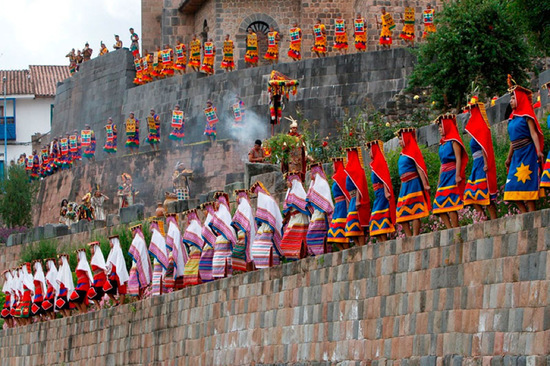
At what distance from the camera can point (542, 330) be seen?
640 inches

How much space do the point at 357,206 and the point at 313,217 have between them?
1.75 m

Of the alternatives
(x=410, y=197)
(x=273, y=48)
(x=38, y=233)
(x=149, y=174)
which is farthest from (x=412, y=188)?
(x=38, y=233)

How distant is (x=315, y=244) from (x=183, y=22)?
25.8 m

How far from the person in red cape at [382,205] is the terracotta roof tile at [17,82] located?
50801 mm

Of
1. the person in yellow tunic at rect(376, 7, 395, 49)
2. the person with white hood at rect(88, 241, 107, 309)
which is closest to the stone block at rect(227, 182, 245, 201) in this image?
the person with white hood at rect(88, 241, 107, 309)

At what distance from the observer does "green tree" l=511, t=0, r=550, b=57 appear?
28.9 meters

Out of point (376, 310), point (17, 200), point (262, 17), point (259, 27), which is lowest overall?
point (376, 310)

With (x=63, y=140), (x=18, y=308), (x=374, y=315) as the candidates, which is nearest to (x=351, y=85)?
(x=18, y=308)

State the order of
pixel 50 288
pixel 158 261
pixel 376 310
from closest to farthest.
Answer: pixel 376 310 → pixel 158 261 → pixel 50 288

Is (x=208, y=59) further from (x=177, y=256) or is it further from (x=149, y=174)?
(x=177, y=256)

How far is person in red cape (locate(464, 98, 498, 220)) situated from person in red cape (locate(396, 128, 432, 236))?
3.59 ft

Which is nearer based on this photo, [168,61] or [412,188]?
[412,188]

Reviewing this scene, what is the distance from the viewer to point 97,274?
30234 mm

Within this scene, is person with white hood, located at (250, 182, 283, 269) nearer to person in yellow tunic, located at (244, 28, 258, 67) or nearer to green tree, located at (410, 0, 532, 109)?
green tree, located at (410, 0, 532, 109)
